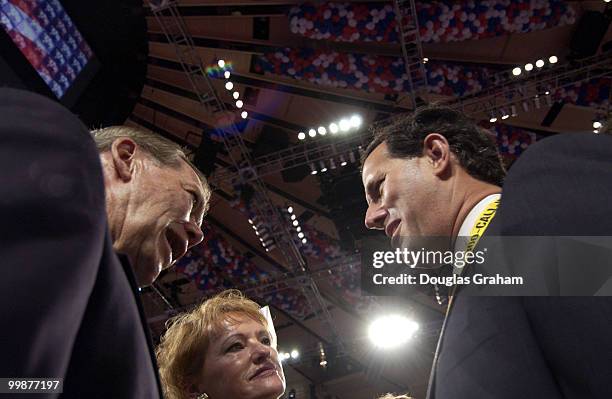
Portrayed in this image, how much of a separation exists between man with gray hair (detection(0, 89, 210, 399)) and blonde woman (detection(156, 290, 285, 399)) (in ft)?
6.08

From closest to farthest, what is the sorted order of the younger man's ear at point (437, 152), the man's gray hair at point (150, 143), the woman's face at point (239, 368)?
the man's gray hair at point (150, 143) → the younger man's ear at point (437, 152) → the woman's face at point (239, 368)

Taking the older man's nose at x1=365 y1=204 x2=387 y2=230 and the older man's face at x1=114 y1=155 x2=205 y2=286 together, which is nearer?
the older man's face at x1=114 y1=155 x2=205 y2=286

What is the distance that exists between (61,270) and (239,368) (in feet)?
6.98

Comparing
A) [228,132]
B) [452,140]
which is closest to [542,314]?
[452,140]

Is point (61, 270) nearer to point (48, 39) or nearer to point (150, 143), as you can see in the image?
point (150, 143)

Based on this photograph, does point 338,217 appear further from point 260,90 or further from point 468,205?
point 468,205

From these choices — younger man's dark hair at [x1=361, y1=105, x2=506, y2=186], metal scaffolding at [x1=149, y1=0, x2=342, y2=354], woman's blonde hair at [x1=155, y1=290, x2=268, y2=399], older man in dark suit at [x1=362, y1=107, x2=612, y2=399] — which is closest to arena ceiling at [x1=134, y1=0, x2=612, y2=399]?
metal scaffolding at [x1=149, y1=0, x2=342, y2=354]

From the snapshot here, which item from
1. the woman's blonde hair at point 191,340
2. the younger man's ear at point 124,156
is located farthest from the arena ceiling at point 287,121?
the younger man's ear at point 124,156

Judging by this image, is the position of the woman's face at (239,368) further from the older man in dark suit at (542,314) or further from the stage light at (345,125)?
the stage light at (345,125)

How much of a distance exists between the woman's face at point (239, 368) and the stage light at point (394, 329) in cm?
794

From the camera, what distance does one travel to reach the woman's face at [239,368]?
258 centimetres

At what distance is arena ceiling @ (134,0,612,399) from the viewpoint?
275 inches

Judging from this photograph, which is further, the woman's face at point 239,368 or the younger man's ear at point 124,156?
the woman's face at point 239,368

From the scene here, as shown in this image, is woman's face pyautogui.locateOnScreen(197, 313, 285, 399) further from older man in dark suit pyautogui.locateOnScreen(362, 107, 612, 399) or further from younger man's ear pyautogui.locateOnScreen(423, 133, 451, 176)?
older man in dark suit pyautogui.locateOnScreen(362, 107, 612, 399)
